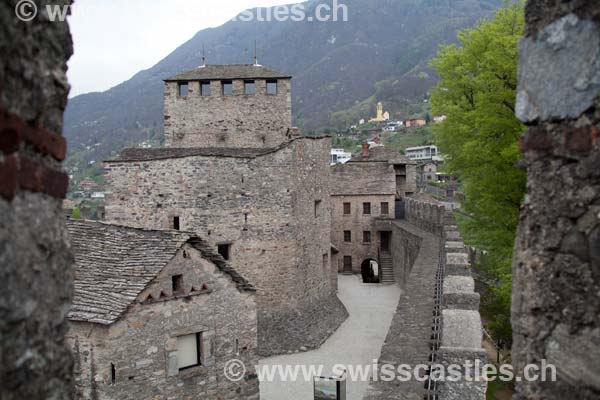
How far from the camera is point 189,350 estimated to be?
35.9 feet

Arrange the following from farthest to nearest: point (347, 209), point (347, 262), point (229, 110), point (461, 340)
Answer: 1. point (347, 262)
2. point (347, 209)
3. point (229, 110)
4. point (461, 340)

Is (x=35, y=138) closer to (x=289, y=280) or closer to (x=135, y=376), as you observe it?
(x=135, y=376)

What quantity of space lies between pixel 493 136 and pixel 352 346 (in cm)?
873

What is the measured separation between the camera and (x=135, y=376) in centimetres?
1006

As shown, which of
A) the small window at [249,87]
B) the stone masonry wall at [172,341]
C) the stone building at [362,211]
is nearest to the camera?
Answer: the stone masonry wall at [172,341]

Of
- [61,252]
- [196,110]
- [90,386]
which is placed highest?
[196,110]

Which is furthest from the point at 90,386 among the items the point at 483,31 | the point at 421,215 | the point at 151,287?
the point at 421,215

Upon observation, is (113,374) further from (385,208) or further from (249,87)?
(385,208)

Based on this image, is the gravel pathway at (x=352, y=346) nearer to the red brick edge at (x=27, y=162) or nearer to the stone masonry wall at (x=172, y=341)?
the stone masonry wall at (x=172, y=341)

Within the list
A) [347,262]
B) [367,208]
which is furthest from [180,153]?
[347,262]

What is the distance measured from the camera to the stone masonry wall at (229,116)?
25859 millimetres

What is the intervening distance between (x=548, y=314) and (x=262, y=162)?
17259 millimetres

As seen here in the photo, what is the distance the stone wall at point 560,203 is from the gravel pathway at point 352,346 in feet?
40.7

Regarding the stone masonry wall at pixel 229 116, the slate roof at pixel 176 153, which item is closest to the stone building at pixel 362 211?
the stone masonry wall at pixel 229 116
